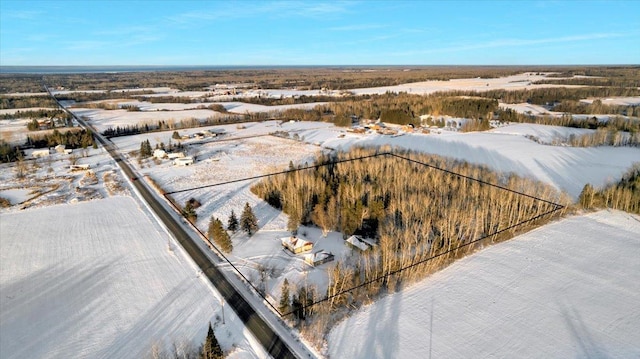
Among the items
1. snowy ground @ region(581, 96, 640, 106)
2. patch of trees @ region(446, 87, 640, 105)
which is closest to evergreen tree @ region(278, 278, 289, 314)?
patch of trees @ region(446, 87, 640, 105)

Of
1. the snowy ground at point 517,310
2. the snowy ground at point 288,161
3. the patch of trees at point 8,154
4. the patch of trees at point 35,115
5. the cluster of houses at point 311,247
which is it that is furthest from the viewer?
the patch of trees at point 35,115

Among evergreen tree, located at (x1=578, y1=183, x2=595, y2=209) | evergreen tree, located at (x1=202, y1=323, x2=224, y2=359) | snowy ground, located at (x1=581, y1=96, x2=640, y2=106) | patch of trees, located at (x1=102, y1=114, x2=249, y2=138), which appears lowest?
evergreen tree, located at (x1=202, y1=323, x2=224, y2=359)

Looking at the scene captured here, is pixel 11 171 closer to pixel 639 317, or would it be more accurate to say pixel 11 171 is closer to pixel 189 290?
pixel 189 290

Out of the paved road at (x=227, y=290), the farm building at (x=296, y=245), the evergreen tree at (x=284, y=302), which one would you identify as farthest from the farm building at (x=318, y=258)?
the paved road at (x=227, y=290)

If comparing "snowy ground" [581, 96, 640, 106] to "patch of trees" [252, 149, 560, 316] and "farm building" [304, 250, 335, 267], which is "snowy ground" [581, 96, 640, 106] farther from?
"farm building" [304, 250, 335, 267]

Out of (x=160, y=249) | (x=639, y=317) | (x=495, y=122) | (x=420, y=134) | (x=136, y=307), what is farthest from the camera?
(x=495, y=122)

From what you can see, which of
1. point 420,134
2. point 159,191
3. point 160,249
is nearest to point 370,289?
point 160,249

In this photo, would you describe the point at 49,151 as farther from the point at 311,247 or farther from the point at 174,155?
the point at 311,247

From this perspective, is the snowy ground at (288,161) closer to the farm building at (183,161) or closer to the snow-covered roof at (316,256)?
the snow-covered roof at (316,256)
